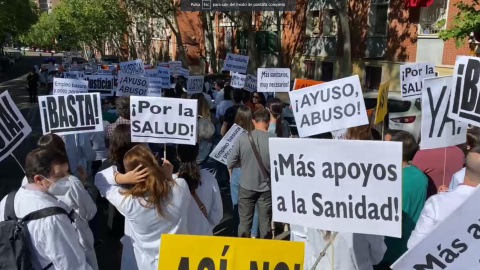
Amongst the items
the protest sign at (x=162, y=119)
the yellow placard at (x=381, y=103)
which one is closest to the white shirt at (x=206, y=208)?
the protest sign at (x=162, y=119)

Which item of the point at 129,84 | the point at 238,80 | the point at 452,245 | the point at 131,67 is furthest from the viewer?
the point at 131,67

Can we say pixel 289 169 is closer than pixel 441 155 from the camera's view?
Yes

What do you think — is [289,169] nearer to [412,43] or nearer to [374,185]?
[374,185]

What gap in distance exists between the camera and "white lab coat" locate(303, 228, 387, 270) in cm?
288

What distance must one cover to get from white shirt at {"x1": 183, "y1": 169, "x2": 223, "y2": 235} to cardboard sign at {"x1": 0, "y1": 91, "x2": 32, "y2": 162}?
1855mm

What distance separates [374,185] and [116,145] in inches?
102

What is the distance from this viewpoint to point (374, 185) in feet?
8.55

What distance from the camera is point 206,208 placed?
3658 millimetres

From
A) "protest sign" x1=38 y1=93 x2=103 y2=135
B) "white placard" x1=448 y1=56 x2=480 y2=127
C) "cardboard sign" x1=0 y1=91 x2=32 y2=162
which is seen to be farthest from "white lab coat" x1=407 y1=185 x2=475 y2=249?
"protest sign" x1=38 y1=93 x2=103 y2=135

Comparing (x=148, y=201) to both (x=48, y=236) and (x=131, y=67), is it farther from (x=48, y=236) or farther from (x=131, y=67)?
(x=131, y=67)

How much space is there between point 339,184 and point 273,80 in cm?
681

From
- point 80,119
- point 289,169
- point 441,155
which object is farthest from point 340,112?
point 80,119

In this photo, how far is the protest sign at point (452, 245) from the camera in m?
2.19

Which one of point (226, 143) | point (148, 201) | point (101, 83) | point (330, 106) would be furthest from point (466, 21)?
point (148, 201)
